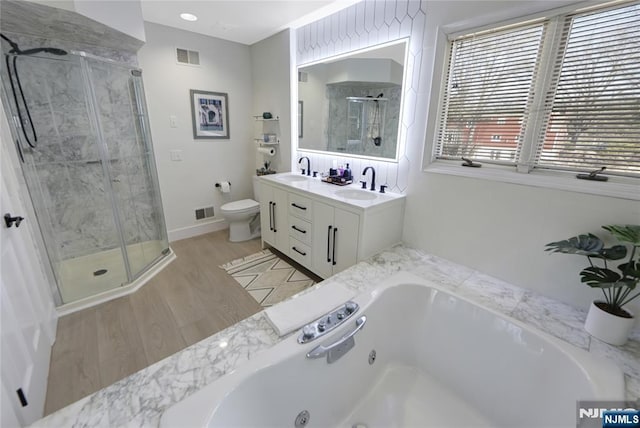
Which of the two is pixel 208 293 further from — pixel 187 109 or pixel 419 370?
pixel 187 109

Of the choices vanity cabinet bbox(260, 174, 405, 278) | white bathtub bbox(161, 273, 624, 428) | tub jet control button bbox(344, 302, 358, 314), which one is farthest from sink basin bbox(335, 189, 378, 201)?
tub jet control button bbox(344, 302, 358, 314)

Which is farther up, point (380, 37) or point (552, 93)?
point (380, 37)

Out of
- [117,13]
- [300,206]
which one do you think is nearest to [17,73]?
[117,13]

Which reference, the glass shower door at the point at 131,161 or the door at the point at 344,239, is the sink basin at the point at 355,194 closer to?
the door at the point at 344,239

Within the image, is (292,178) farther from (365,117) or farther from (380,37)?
(380,37)

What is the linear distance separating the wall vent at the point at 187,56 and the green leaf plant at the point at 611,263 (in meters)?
3.65

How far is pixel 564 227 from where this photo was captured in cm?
147

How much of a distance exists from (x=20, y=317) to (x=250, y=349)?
3.99 feet

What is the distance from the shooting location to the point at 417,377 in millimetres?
1563

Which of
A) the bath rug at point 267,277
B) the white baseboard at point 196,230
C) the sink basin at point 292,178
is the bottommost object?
the bath rug at point 267,277

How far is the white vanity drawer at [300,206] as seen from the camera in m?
2.36

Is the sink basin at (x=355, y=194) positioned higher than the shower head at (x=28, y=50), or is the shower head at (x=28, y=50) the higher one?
the shower head at (x=28, y=50)

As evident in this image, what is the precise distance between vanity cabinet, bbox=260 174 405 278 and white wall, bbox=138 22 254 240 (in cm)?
109

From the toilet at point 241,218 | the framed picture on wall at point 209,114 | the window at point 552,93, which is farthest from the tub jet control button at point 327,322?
the framed picture on wall at point 209,114
